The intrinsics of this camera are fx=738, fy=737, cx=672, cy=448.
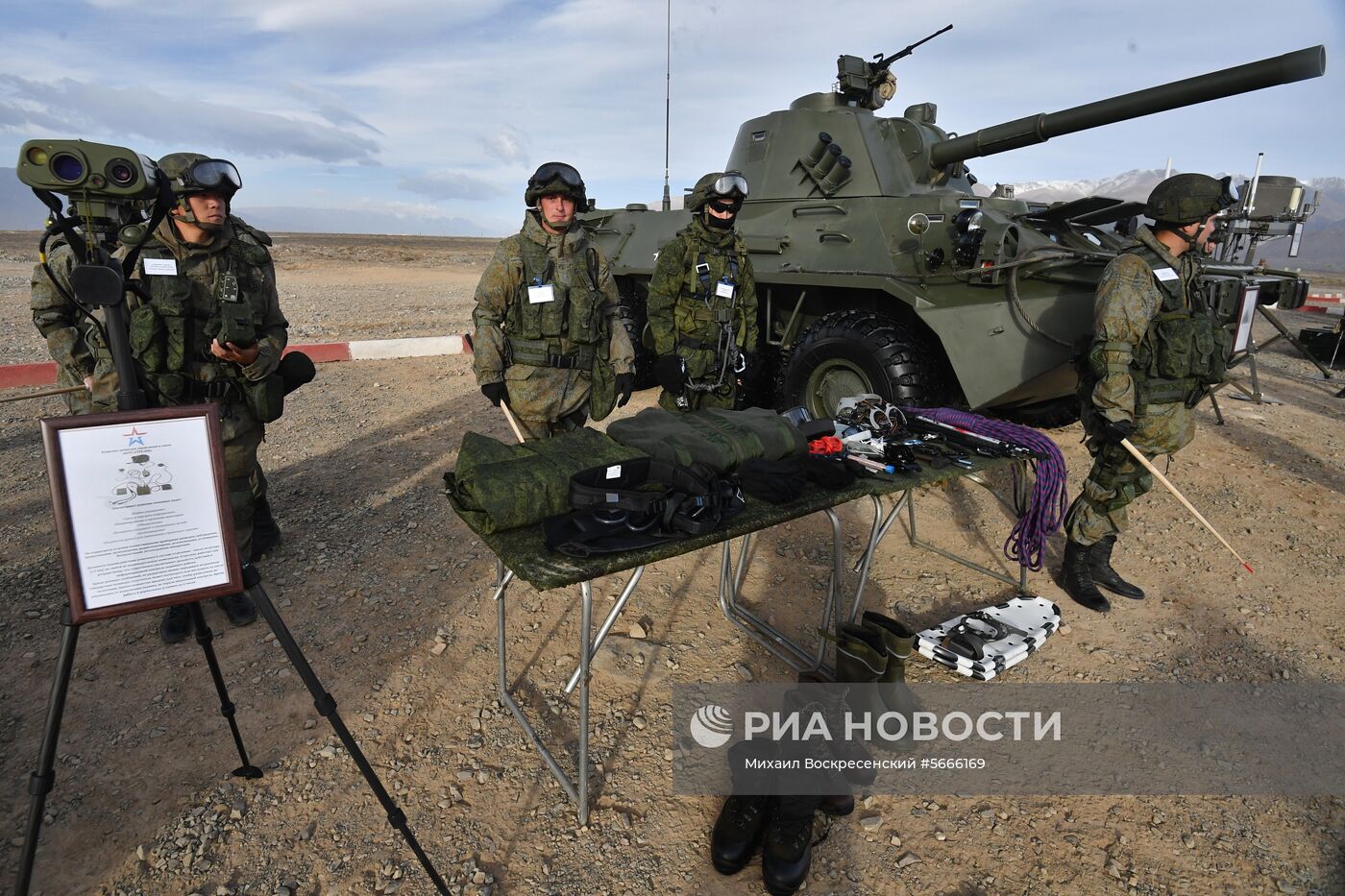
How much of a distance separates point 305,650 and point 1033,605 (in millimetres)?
3434

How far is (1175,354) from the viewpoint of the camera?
350 centimetres

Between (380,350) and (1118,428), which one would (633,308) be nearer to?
(380,350)

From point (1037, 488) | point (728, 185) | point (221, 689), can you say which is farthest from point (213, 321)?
point (1037, 488)

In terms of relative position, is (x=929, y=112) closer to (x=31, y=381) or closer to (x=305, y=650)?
(x=305, y=650)

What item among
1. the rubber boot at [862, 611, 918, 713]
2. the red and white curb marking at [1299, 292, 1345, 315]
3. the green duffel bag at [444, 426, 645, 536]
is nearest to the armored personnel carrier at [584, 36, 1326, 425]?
the rubber boot at [862, 611, 918, 713]

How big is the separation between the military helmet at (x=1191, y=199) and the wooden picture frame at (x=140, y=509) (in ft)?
13.3

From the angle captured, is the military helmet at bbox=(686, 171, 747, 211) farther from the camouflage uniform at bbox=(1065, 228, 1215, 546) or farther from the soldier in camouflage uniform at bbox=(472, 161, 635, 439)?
the camouflage uniform at bbox=(1065, 228, 1215, 546)

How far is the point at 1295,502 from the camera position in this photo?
514 cm

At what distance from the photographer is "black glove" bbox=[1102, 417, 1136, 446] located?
348 cm

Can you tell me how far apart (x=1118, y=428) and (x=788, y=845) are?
2.54 metres

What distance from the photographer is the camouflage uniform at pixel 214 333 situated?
3.09 metres

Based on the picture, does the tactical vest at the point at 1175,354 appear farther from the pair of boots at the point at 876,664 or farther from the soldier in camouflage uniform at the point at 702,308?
the soldier in camouflage uniform at the point at 702,308

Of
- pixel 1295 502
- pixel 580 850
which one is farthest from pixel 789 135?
pixel 580 850

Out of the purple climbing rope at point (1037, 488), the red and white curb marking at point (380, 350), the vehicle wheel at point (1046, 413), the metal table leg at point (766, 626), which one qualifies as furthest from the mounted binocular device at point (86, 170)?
the red and white curb marking at point (380, 350)
